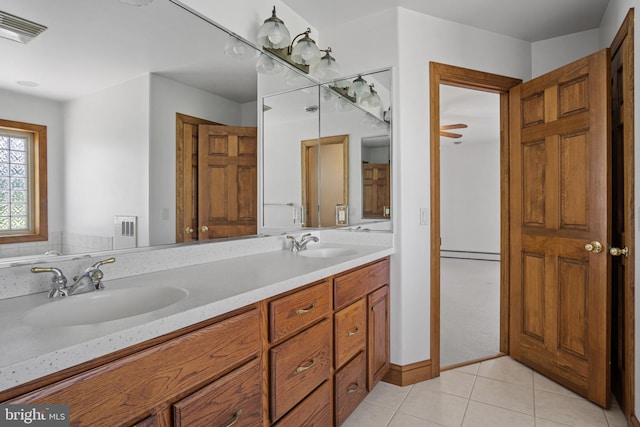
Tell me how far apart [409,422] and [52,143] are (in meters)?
2.06

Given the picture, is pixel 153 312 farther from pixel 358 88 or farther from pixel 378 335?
pixel 358 88

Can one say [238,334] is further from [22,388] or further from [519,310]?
[519,310]

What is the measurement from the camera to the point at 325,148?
2.59 metres

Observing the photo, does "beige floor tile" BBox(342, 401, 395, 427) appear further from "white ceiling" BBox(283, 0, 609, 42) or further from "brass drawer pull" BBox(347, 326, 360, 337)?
"white ceiling" BBox(283, 0, 609, 42)

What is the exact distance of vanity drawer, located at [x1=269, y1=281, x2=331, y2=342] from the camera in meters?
1.28

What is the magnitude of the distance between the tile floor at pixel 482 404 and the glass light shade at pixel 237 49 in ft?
6.74

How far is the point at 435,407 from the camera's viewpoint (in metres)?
2.03

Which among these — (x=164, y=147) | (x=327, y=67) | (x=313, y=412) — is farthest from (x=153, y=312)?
(x=327, y=67)

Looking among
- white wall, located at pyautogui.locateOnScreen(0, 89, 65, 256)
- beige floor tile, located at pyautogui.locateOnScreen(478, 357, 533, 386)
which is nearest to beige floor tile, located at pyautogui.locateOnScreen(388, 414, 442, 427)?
beige floor tile, located at pyautogui.locateOnScreen(478, 357, 533, 386)

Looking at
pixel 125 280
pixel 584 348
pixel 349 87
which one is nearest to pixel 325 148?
pixel 349 87

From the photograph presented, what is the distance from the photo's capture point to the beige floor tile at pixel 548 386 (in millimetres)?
2191

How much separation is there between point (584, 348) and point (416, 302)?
1.01 metres

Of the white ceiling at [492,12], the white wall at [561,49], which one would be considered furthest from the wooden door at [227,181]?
the white wall at [561,49]

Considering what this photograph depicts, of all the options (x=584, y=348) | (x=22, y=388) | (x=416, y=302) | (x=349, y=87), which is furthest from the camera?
(x=349, y=87)
